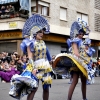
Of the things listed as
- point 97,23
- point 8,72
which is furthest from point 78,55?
point 97,23

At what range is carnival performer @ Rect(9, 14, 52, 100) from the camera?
17.8 ft

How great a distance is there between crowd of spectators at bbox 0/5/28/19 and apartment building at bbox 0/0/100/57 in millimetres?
230

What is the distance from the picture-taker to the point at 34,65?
5.70 m

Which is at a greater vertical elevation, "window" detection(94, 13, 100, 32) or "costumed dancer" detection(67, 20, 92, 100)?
"window" detection(94, 13, 100, 32)

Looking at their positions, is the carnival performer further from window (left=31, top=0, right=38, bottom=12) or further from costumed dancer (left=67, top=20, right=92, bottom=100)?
window (left=31, top=0, right=38, bottom=12)

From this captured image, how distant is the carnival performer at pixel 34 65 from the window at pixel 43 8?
825 inches

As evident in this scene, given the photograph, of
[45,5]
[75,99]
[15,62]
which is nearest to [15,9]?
[45,5]

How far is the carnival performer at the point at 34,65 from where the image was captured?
5.43 m

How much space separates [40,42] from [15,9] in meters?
20.8

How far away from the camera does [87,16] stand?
32031 millimetres

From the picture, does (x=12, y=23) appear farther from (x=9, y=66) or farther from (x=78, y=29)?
(x=78, y=29)

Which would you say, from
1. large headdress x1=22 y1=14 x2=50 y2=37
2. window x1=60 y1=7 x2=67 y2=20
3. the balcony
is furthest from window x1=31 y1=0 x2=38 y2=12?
large headdress x1=22 y1=14 x2=50 y2=37

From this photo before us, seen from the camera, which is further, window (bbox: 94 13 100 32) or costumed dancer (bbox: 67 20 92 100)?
window (bbox: 94 13 100 32)

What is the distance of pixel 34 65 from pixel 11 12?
2057cm
